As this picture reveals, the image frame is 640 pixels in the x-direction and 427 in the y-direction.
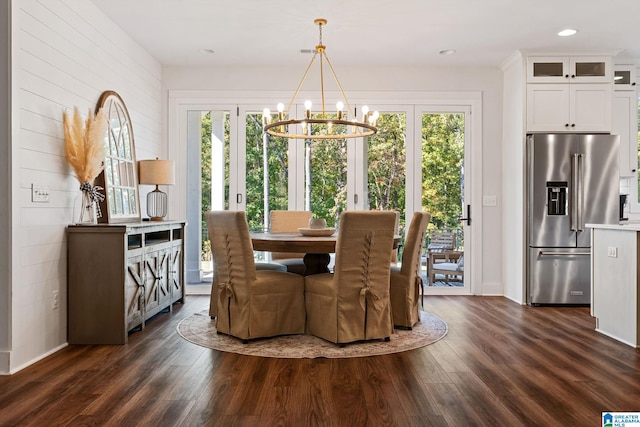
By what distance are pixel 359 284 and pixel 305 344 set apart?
58 centimetres

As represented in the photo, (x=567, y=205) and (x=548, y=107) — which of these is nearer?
(x=567, y=205)

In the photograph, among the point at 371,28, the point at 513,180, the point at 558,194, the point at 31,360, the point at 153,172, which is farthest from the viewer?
the point at 513,180

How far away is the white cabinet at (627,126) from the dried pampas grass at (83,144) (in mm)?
5274

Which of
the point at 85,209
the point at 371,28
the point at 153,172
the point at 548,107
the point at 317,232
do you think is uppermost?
the point at 371,28

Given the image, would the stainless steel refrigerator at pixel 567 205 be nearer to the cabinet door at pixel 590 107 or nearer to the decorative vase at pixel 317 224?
the cabinet door at pixel 590 107

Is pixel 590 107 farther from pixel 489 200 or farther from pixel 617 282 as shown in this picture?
pixel 617 282

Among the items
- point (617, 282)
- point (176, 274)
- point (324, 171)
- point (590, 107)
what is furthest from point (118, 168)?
point (590, 107)

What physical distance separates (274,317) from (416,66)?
359 cm

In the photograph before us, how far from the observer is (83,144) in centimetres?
344

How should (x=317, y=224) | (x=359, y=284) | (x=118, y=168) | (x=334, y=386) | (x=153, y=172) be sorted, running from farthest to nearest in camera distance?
(x=153, y=172)
(x=118, y=168)
(x=317, y=224)
(x=359, y=284)
(x=334, y=386)

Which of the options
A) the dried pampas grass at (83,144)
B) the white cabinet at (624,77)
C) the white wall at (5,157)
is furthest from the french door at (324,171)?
the white wall at (5,157)

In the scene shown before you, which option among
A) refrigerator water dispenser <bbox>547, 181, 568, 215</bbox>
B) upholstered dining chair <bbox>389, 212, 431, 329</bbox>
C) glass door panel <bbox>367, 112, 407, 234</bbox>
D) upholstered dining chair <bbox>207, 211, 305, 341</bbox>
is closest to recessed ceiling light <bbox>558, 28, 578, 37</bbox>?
refrigerator water dispenser <bbox>547, 181, 568, 215</bbox>

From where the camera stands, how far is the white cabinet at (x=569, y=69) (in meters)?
5.11

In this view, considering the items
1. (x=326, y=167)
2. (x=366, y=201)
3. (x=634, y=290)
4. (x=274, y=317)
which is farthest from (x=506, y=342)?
(x=326, y=167)
